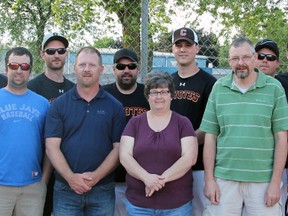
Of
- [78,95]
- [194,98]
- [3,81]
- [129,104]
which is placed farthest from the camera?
[3,81]

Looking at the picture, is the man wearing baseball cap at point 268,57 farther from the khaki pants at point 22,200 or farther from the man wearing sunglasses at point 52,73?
the khaki pants at point 22,200

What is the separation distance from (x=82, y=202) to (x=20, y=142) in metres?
0.74

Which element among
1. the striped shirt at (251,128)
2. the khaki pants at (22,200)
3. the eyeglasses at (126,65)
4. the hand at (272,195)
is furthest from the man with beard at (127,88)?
the hand at (272,195)

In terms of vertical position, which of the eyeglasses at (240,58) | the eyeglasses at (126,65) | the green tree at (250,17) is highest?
the green tree at (250,17)

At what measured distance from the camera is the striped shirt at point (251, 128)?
11.2ft

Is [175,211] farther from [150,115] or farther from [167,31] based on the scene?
[167,31]

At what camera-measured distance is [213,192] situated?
3529 millimetres

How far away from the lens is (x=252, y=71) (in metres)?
3.52

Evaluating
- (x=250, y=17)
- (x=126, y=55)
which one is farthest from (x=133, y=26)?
(x=250, y=17)

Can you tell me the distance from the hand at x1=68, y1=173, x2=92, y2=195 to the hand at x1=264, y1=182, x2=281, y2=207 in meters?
1.47

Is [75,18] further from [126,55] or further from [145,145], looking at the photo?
[145,145]

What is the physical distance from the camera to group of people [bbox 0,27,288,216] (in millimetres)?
3400

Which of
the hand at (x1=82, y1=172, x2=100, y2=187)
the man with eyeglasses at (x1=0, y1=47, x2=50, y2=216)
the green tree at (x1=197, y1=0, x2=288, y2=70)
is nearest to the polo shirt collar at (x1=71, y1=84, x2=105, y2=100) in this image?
the man with eyeglasses at (x1=0, y1=47, x2=50, y2=216)

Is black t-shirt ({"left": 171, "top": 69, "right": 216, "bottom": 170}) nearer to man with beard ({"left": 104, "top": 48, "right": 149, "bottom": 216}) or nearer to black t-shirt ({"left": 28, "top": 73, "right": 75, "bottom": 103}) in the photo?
man with beard ({"left": 104, "top": 48, "right": 149, "bottom": 216})
